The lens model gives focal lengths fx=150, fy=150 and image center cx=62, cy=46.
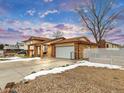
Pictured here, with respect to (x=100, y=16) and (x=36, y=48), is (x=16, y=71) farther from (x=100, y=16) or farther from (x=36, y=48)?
(x=36, y=48)

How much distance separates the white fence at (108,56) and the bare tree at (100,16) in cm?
773

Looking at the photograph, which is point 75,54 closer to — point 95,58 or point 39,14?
point 95,58

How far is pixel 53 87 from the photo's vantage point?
20.7 ft

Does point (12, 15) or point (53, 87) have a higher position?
point (12, 15)

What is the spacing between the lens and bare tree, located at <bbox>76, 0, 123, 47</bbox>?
24484 millimetres

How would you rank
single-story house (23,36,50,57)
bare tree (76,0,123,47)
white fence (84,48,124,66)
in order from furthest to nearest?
1. single-story house (23,36,50,57)
2. bare tree (76,0,123,47)
3. white fence (84,48,124,66)

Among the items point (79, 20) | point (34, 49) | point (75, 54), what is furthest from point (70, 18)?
point (34, 49)

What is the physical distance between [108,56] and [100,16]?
36.4ft

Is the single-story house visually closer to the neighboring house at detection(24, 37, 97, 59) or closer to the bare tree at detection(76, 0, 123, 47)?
the neighboring house at detection(24, 37, 97, 59)

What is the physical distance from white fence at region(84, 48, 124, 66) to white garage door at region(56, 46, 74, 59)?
567cm

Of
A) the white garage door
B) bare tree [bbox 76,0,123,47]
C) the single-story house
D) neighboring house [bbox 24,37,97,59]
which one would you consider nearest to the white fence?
neighboring house [bbox 24,37,97,59]

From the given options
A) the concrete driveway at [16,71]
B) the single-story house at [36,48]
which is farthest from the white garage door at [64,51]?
the concrete driveway at [16,71]

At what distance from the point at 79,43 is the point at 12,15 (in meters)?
10.9

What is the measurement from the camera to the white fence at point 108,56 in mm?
14699
